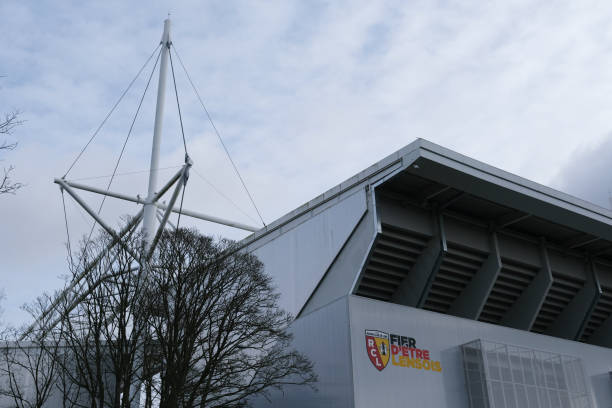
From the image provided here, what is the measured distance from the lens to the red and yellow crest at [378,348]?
26953 mm

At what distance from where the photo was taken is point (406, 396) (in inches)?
1065

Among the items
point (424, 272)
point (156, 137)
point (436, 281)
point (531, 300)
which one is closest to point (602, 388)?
point (531, 300)

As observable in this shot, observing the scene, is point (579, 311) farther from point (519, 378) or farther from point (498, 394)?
point (498, 394)

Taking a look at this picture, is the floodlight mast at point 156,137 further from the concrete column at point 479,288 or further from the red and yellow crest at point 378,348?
the concrete column at point 479,288

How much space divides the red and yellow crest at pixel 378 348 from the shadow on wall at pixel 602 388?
43.8 feet

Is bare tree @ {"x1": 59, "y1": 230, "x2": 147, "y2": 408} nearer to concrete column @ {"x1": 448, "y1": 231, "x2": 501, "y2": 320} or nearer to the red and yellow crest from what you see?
the red and yellow crest

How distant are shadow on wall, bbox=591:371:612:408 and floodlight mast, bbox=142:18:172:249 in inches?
976

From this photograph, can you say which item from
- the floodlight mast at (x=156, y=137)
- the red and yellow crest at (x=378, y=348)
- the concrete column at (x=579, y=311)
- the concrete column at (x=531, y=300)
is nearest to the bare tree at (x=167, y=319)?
the red and yellow crest at (x=378, y=348)

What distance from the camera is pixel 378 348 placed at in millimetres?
27328

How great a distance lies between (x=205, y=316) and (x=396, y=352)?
864 cm

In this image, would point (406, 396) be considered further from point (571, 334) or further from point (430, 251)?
point (571, 334)

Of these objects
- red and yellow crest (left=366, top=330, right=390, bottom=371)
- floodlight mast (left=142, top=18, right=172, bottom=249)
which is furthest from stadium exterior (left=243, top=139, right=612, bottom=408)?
floodlight mast (left=142, top=18, right=172, bottom=249)

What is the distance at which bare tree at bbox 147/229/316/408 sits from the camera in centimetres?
2356

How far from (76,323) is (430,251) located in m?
17.6
